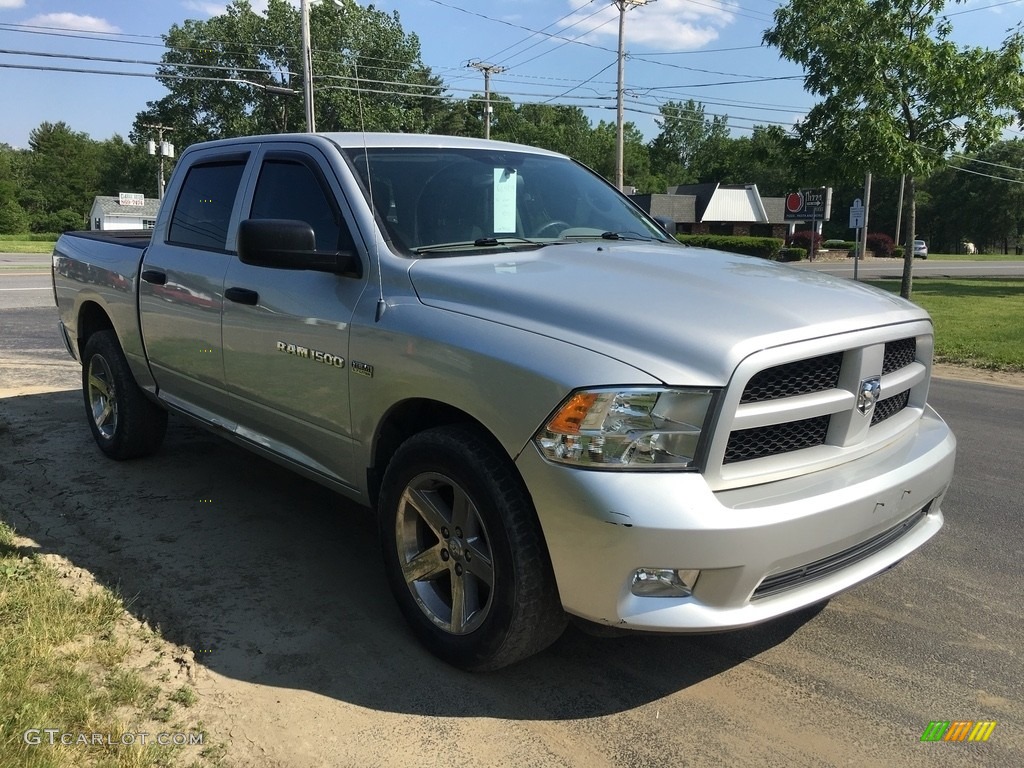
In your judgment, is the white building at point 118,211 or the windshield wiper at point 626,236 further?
the white building at point 118,211

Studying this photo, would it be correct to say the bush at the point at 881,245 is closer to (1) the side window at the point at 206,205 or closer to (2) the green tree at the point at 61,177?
(1) the side window at the point at 206,205

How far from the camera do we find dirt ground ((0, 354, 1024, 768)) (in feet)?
8.59

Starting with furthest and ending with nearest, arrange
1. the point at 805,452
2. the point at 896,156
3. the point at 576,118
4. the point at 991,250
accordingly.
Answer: the point at 576,118 → the point at 991,250 → the point at 896,156 → the point at 805,452

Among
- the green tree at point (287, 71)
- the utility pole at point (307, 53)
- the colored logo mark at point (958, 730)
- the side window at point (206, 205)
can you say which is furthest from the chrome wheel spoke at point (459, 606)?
the green tree at point (287, 71)

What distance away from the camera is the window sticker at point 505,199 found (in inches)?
150

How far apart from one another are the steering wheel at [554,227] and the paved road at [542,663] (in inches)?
69.2

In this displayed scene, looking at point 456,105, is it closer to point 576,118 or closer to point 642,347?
point 576,118

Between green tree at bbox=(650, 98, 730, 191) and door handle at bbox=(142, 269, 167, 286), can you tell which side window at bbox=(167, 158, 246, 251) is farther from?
green tree at bbox=(650, 98, 730, 191)

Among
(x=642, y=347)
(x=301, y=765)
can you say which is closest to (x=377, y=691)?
(x=301, y=765)

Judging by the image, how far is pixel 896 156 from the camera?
1279cm

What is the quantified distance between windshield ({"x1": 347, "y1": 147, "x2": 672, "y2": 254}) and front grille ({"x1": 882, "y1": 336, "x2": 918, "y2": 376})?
146cm

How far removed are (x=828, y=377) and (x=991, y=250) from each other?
104 m

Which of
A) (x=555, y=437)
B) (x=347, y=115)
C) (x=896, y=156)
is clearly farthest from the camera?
(x=347, y=115)

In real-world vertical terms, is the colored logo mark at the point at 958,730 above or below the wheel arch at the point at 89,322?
below
